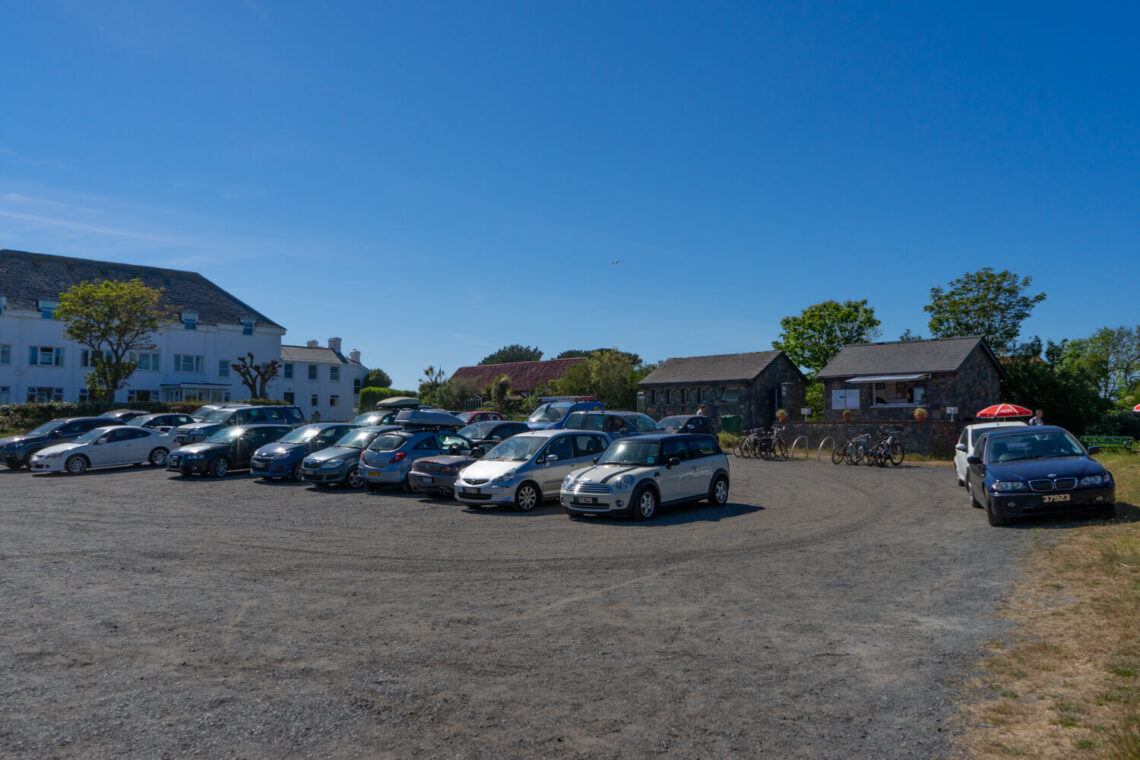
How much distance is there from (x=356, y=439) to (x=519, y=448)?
240 inches

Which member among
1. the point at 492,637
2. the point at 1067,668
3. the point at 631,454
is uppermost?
the point at 631,454

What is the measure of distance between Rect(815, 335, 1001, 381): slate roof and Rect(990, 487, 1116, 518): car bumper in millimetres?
27216

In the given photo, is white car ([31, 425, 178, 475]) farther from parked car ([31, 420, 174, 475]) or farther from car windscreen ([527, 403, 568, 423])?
car windscreen ([527, 403, 568, 423])

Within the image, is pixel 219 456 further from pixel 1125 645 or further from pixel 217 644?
pixel 1125 645

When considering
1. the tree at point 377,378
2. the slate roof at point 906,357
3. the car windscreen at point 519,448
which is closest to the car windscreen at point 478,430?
Answer: the car windscreen at point 519,448

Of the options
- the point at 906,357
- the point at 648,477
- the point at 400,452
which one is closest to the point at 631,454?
the point at 648,477

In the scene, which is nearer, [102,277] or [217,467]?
[217,467]

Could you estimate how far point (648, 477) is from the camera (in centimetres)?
1488

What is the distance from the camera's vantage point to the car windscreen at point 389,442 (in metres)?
19.7

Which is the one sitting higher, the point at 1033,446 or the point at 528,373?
the point at 528,373

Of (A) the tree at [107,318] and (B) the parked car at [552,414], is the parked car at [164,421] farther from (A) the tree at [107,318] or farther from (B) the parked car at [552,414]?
(A) the tree at [107,318]

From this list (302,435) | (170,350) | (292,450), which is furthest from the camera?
(170,350)

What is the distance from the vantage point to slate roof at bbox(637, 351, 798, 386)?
158 ft

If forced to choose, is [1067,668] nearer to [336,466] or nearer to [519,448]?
[519,448]
